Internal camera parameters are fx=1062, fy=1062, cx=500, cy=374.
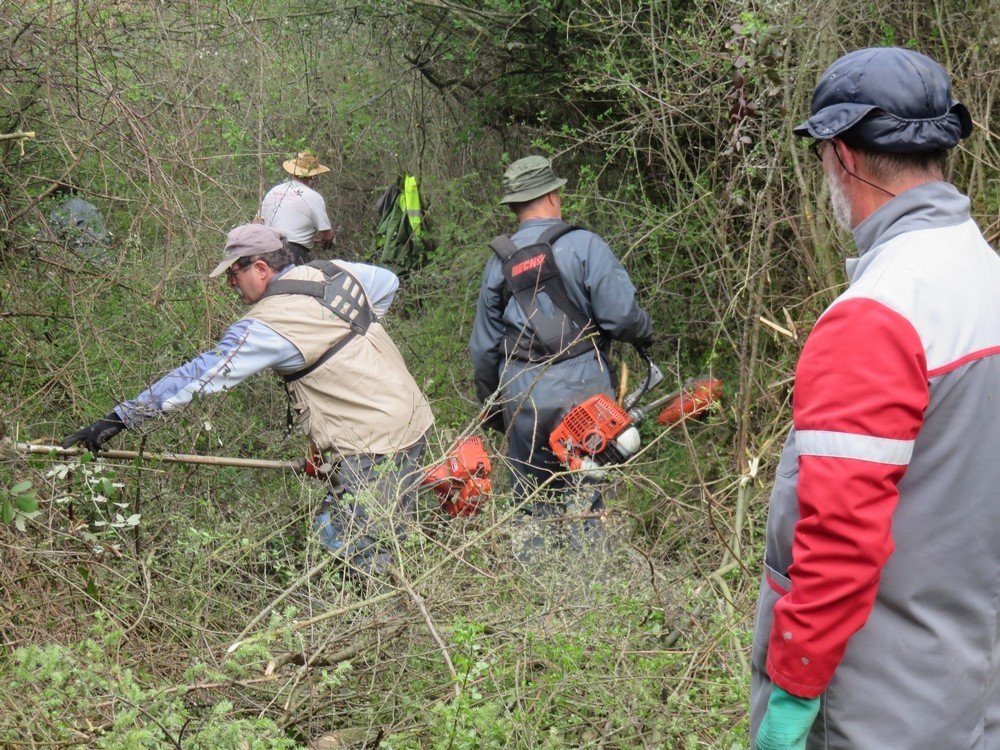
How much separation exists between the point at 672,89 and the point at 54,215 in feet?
12.1

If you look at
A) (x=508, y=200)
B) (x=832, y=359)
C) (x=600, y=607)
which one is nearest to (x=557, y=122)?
(x=508, y=200)

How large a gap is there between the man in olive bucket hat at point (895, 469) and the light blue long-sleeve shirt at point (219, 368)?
2.72 meters

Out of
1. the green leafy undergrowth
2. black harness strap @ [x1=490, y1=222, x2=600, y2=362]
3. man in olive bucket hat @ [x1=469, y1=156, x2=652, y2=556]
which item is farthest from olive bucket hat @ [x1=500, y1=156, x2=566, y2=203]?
the green leafy undergrowth

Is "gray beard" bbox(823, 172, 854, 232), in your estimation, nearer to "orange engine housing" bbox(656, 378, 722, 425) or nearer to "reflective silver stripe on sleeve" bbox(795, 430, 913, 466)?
"reflective silver stripe on sleeve" bbox(795, 430, 913, 466)

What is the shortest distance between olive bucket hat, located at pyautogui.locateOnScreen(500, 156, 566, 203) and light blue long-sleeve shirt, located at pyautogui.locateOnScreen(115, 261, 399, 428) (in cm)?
146

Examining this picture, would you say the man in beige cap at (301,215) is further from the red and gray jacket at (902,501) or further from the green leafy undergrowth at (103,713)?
the red and gray jacket at (902,501)

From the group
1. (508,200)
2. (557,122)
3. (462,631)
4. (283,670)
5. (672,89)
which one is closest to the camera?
(462,631)

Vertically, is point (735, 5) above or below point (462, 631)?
above

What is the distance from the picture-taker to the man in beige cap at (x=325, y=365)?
4180 mm

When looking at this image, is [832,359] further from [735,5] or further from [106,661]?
[735,5]

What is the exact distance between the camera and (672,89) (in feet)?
21.3

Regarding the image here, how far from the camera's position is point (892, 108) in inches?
73.5

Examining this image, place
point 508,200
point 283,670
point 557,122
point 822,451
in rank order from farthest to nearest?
point 557,122 → point 508,200 → point 283,670 → point 822,451

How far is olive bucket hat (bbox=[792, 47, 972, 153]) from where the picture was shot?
187cm
